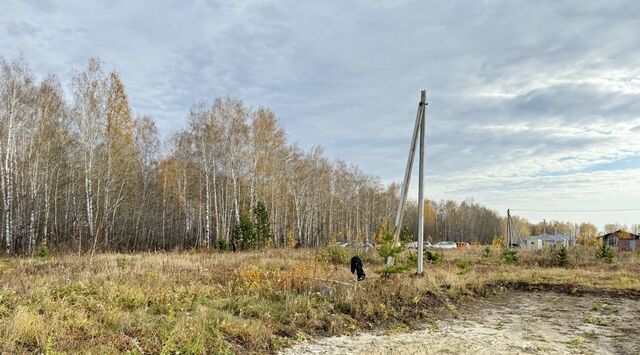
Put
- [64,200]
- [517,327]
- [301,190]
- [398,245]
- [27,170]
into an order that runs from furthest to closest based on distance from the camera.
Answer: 1. [301,190]
2. [64,200]
3. [27,170]
4. [398,245]
5. [517,327]

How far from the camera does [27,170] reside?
81.6 ft

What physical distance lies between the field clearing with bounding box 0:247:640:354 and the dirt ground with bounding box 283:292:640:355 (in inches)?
19.7

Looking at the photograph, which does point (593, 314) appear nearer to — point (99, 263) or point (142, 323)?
point (142, 323)

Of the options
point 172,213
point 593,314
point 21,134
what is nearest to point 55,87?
point 21,134

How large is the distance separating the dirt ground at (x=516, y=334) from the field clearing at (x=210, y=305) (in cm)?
50

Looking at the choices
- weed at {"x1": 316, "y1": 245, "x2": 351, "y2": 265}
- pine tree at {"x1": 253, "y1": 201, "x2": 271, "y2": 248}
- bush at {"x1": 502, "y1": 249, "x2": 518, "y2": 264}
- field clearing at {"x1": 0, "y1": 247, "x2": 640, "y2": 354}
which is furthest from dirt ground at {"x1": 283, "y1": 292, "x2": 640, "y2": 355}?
pine tree at {"x1": 253, "y1": 201, "x2": 271, "y2": 248}

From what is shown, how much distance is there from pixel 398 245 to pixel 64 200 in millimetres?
28455

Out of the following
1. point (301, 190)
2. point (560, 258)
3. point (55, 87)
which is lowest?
point (560, 258)

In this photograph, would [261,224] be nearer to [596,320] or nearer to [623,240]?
[596,320]

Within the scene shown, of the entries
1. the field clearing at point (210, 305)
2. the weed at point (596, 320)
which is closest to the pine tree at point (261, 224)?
the field clearing at point (210, 305)

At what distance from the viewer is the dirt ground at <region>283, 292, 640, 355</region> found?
6.32 m

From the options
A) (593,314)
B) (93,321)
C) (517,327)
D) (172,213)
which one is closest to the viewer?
(93,321)

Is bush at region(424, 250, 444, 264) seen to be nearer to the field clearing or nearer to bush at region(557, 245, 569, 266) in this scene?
the field clearing

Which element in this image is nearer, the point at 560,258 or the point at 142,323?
the point at 142,323
